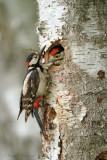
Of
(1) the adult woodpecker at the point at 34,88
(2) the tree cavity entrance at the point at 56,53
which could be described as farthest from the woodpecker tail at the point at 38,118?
(2) the tree cavity entrance at the point at 56,53

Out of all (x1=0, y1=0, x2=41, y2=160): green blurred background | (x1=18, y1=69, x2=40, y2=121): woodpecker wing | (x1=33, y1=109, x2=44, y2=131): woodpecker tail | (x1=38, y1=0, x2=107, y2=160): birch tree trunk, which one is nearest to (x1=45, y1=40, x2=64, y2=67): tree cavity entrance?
(x1=38, y1=0, x2=107, y2=160): birch tree trunk

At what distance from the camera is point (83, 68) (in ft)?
16.0

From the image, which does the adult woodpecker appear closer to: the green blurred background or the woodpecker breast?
the woodpecker breast

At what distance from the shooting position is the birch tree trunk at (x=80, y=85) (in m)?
4.81

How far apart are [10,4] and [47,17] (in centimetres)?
615

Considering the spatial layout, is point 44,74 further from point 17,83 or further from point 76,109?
point 17,83

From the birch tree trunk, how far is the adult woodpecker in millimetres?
168

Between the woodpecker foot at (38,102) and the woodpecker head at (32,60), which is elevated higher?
the woodpecker head at (32,60)

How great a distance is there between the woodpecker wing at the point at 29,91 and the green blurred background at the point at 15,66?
3587 millimetres

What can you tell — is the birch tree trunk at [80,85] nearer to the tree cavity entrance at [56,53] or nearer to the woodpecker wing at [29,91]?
the tree cavity entrance at [56,53]

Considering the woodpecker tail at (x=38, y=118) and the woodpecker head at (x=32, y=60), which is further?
the woodpecker head at (x=32, y=60)

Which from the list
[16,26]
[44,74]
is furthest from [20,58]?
[44,74]

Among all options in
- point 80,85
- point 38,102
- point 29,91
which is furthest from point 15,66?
point 80,85

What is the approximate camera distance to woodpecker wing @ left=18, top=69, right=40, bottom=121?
5.28m
